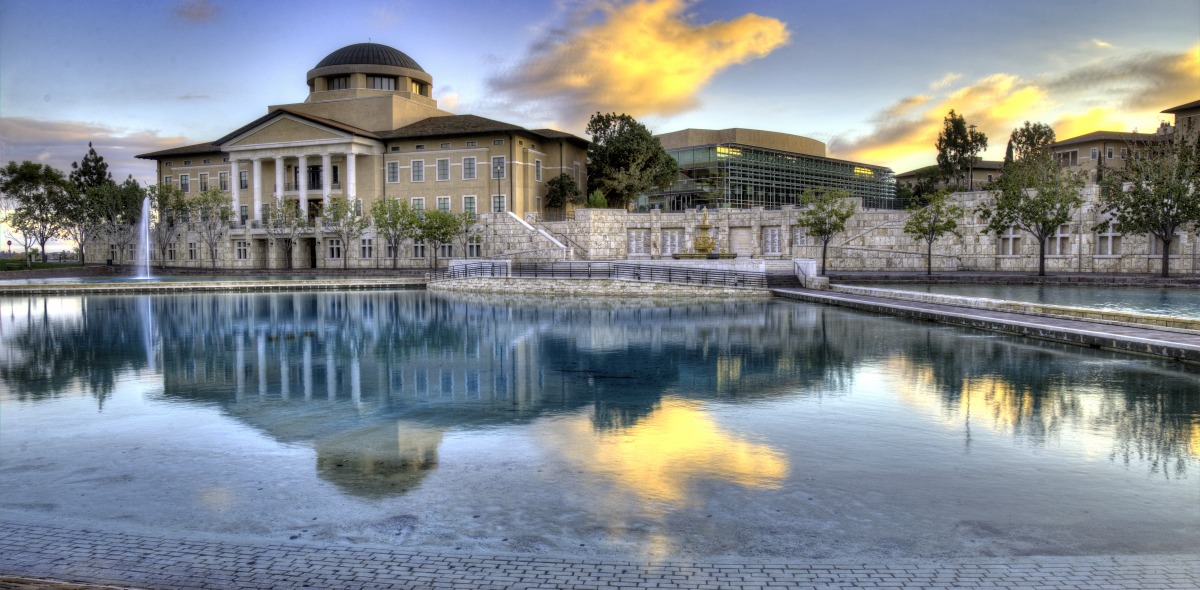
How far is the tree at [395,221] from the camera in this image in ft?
191

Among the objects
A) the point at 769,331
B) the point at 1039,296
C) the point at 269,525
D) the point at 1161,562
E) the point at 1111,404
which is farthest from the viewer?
the point at 1039,296

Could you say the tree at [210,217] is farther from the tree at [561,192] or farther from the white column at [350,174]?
the tree at [561,192]

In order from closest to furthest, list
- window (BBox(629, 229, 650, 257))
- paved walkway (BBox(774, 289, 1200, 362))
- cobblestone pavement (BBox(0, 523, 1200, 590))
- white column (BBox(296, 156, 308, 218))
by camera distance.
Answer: cobblestone pavement (BBox(0, 523, 1200, 590)) → paved walkway (BBox(774, 289, 1200, 362)) → window (BBox(629, 229, 650, 257)) → white column (BBox(296, 156, 308, 218))

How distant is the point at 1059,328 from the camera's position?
792 inches

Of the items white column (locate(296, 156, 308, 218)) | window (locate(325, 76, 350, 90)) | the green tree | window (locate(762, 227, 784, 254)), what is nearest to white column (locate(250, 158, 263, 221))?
the green tree

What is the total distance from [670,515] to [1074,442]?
6.03m

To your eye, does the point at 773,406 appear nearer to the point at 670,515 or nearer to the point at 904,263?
the point at 670,515

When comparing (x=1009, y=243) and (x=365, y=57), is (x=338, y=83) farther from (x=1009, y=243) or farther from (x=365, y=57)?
(x=1009, y=243)

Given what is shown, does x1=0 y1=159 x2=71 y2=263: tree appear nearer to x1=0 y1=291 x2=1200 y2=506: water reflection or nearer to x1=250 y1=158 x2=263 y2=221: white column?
x1=250 y1=158 x2=263 y2=221: white column

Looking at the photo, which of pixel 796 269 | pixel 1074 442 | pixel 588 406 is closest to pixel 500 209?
pixel 796 269

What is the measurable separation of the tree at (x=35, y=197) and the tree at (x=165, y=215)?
722 cm

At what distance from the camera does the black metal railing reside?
127 ft

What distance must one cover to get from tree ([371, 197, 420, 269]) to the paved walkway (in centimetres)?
3596

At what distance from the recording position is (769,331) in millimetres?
23812
